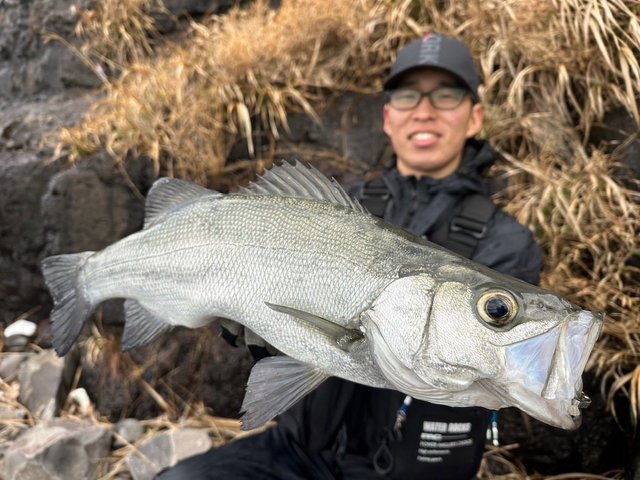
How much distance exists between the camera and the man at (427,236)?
226 cm

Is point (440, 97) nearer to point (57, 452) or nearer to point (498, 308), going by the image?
point (498, 308)

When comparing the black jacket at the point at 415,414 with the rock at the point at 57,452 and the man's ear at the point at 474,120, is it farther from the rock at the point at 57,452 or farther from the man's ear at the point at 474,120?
the rock at the point at 57,452

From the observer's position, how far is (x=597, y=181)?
10.5 ft

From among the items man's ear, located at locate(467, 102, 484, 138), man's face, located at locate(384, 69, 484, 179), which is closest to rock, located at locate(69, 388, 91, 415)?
man's face, located at locate(384, 69, 484, 179)

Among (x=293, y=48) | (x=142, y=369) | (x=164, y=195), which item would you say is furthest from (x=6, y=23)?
(x=164, y=195)

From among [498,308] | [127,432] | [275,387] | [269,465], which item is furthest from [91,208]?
[498,308]

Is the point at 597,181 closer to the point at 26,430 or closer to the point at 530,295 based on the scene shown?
the point at 530,295

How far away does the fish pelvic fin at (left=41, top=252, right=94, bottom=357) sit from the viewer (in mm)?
2379

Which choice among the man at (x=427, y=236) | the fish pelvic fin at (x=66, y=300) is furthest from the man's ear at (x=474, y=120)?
the fish pelvic fin at (x=66, y=300)

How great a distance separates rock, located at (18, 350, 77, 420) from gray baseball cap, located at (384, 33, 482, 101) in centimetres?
308

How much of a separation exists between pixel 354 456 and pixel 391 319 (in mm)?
1157

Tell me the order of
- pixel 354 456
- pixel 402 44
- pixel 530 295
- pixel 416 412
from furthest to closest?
pixel 402 44 < pixel 354 456 < pixel 416 412 < pixel 530 295

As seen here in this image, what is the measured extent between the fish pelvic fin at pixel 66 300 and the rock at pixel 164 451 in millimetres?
1381

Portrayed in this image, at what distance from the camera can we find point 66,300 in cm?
242
